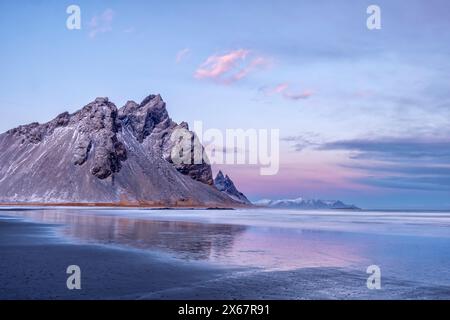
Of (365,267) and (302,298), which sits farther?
(365,267)

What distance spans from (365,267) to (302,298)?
7.00 m

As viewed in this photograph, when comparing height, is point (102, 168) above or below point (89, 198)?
above

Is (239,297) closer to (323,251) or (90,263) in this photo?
(90,263)
